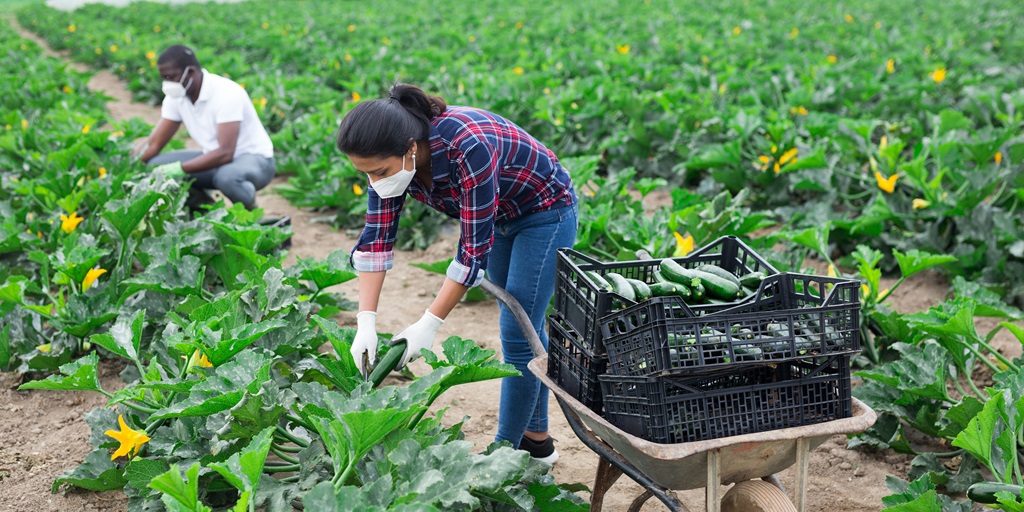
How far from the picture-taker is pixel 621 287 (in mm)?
2744

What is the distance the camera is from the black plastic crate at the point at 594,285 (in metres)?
2.57

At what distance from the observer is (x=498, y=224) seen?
3498 mm

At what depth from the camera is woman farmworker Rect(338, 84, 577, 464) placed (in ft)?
9.68

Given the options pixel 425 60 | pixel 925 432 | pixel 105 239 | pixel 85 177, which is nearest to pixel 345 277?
pixel 105 239

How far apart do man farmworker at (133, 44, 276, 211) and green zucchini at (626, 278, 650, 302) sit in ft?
13.6

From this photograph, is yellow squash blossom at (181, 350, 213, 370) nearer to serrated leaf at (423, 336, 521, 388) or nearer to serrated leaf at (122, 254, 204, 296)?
serrated leaf at (122, 254, 204, 296)

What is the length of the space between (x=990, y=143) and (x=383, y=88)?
288 inches

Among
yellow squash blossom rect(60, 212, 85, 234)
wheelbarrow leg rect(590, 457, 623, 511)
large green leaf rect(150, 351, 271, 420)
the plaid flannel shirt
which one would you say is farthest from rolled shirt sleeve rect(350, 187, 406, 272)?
yellow squash blossom rect(60, 212, 85, 234)

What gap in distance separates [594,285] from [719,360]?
39 cm

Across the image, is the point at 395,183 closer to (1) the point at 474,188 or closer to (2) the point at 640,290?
(1) the point at 474,188

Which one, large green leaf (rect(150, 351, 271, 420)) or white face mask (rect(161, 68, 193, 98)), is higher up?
large green leaf (rect(150, 351, 271, 420))

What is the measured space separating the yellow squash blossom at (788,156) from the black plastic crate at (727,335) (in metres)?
4.00

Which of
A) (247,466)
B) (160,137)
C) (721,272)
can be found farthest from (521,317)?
(160,137)

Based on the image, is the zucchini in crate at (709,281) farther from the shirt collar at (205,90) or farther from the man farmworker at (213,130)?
the shirt collar at (205,90)
